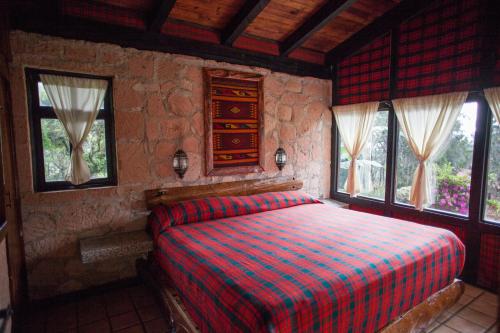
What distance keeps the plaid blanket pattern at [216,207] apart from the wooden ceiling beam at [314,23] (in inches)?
71.5

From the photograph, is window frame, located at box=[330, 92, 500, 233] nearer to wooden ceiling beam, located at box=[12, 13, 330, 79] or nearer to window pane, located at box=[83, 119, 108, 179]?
wooden ceiling beam, located at box=[12, 13, 330, 79]

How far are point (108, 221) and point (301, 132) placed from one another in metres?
2.65

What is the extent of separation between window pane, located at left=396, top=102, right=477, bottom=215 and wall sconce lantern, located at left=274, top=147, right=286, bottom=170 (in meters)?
1.53

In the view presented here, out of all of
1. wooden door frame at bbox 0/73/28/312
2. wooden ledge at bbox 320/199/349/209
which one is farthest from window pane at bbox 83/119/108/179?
wooden ledge at bbox 320/199/349/209

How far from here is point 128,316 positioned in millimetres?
2521

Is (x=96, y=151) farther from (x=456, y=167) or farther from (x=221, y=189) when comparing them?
(x=456, y=167)

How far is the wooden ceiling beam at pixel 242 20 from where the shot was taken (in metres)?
2.84

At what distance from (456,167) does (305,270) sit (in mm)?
2402

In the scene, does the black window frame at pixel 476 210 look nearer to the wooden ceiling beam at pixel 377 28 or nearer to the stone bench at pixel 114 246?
the wooden ceiling beam at pixel 377 28

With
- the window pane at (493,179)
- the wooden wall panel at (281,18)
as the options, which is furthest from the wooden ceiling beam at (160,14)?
the window pane at (493,179)

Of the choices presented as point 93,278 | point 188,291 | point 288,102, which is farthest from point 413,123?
point 93,278

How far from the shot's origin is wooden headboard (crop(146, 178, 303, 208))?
3123mm

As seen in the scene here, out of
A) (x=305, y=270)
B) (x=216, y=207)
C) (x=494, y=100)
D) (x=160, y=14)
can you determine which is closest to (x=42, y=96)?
(x=160, y=14)

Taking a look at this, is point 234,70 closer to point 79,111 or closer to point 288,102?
point 288,102
